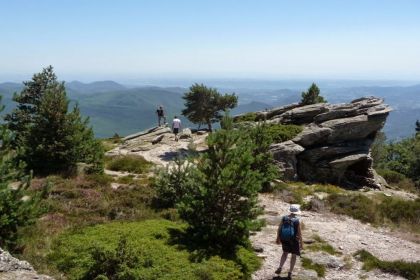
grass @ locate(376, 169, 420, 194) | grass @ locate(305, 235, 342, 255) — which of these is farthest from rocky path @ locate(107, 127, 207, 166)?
grass @ locate(376, 169, 420, 194)

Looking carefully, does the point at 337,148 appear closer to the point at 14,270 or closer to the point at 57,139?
the point at 57,139

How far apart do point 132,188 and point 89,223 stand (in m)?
6.52

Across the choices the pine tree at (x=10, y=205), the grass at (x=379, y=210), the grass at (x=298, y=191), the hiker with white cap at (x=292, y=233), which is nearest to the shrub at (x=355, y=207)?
the grass at (x=379, y=210)

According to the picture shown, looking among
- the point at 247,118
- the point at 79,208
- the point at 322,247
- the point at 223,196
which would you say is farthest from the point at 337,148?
the point at 79,208

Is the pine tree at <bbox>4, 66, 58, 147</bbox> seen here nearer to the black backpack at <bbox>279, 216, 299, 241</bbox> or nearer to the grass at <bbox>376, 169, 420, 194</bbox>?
the black backpack at <bbox>279, 216, 299, 241</bbox>

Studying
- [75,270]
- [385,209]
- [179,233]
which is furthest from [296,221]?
[385,209]

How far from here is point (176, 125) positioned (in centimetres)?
4834

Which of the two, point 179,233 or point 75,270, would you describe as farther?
point 179,233

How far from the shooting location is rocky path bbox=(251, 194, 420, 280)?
54.3 feet

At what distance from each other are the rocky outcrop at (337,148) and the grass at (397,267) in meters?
16.8

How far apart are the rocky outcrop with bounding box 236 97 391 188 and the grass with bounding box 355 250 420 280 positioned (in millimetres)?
16844

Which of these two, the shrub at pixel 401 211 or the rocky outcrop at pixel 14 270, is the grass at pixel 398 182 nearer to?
the shrub at pixel 401 211

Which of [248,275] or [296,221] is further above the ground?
[296,221]

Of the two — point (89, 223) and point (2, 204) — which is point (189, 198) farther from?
point (2, 204)
